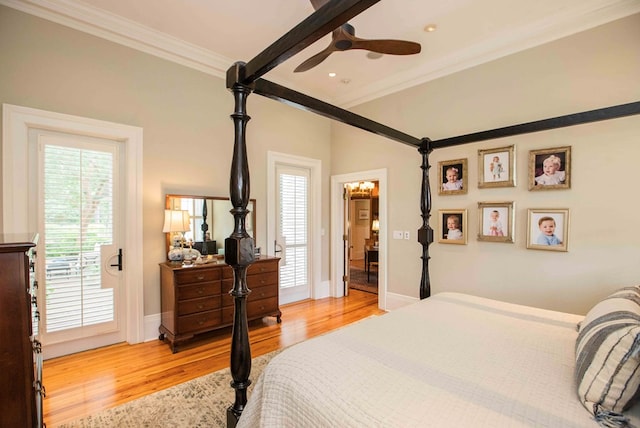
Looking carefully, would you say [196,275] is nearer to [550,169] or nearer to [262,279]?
[262,279]

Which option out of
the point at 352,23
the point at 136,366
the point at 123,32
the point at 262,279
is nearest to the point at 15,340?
the point at 136,366

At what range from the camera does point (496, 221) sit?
128 inches

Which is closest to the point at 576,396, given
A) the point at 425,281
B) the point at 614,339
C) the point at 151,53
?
the point at 614,339

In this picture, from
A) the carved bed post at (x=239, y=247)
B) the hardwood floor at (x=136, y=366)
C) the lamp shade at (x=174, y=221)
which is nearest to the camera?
the carved bed post at (x=239, y=247)

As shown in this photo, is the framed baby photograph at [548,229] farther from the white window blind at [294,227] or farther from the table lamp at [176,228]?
the table lamp at [176,228]

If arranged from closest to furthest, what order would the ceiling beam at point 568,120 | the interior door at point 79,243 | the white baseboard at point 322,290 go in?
the ceiling beam at point 568,120 → the interior door at point 79,243 → the white baseboard at point 322,290

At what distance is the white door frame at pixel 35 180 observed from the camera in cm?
250

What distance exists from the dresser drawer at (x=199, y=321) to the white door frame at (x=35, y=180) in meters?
0.56

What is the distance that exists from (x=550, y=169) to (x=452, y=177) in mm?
965

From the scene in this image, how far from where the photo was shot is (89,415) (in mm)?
1992

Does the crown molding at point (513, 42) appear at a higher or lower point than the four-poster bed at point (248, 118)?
higher

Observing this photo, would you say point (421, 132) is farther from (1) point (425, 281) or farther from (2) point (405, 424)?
(2) point (405, 424)

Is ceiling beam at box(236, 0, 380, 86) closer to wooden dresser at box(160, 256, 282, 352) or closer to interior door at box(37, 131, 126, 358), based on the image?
wooden dresser at box(160, 256, 282, 352)

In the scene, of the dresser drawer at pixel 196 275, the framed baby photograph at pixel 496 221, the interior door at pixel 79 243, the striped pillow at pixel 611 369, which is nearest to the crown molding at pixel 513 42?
the framed baby photograph at pixel 496 221
